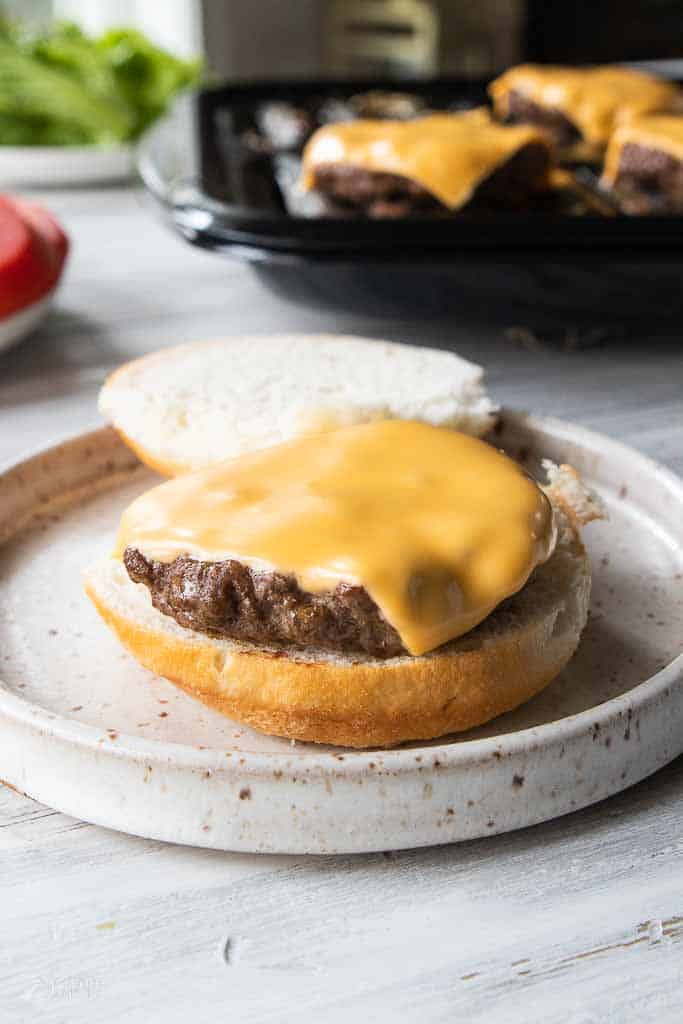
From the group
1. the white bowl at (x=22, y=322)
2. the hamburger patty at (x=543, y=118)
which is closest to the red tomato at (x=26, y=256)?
the white bowl at (x=22, y=322)

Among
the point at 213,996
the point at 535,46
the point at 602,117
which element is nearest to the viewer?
the point at 213,996

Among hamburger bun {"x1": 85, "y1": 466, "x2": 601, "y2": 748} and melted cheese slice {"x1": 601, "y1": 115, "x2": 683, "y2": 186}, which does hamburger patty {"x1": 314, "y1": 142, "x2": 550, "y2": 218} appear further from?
hamburger bun {"x1": 85, "y1": 466, "x2": 601, "y2": 748}

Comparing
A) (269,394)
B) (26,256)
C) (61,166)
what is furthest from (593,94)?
(269,394)

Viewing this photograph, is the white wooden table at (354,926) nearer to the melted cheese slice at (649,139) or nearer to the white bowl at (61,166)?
the melted cheese slice at (649,139)

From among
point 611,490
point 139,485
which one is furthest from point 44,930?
point 611,490

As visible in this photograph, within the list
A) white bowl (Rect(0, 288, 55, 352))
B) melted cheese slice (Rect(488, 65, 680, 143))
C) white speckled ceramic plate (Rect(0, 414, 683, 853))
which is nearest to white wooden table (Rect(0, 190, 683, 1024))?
white speckled ceramic plate (Rect(0, 414, 683, 853))

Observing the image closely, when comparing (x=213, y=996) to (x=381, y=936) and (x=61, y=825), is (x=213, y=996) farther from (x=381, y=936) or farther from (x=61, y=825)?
(x=61, y=825)

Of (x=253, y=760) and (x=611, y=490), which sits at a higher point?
(x=253, y=760)
